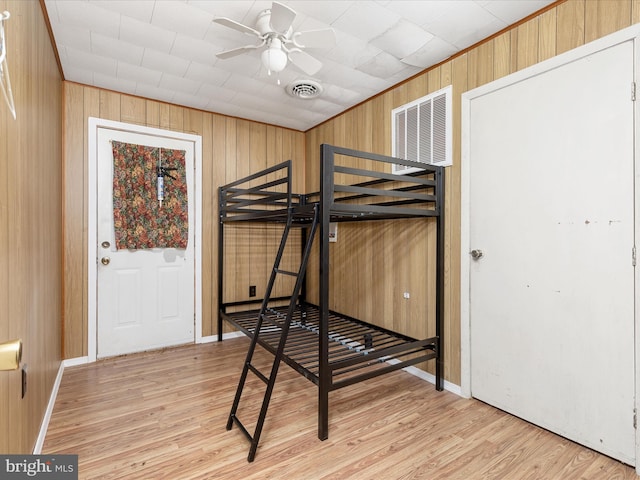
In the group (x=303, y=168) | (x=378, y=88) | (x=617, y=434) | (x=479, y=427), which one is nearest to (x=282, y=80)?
(x=378, y=88)

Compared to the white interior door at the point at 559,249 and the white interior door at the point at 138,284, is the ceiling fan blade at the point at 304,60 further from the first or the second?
the white interior door at the point at 138,284

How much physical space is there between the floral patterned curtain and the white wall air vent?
2.12 m

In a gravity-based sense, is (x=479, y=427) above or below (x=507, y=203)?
below

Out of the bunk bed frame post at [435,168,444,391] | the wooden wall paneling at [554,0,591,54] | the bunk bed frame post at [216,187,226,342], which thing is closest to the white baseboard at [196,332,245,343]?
the bunk bed frame post at [216,187,226,342]

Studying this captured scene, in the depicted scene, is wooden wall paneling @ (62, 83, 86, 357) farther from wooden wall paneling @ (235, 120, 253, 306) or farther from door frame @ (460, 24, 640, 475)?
door frame @ (460, 24, 640, 475)

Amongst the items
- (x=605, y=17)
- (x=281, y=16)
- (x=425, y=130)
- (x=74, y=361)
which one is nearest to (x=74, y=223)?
(x=74, y=361)

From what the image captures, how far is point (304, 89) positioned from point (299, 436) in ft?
8.62

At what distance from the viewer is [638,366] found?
162cm

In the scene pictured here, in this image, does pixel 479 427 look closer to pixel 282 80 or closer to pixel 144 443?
pixel 144 443

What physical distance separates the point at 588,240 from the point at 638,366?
64cm

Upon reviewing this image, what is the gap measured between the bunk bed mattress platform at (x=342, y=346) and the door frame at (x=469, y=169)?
26cm

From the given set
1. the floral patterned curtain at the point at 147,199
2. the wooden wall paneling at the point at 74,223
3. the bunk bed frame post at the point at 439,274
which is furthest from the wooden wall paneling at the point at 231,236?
the bunk bed frame post at the point at 439,274

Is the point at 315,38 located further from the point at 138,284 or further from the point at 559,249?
the point at 138,284

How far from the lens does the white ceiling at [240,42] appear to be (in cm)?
192
